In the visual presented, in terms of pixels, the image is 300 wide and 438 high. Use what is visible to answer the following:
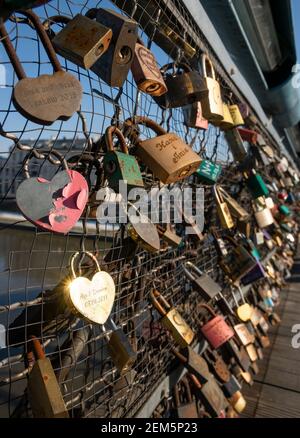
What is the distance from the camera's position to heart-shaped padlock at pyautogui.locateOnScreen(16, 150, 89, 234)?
59 centimetres

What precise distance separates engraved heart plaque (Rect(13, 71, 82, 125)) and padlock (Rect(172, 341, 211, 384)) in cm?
93

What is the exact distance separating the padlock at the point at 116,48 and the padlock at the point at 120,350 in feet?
1.88

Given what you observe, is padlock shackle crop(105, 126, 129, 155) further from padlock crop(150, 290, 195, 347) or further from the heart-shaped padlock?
padlock crop(150, 290, 195, 347)

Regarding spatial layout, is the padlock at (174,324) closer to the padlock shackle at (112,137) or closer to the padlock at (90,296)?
the padlock at (90,296)

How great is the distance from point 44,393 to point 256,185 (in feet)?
5.45

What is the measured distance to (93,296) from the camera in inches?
28.7

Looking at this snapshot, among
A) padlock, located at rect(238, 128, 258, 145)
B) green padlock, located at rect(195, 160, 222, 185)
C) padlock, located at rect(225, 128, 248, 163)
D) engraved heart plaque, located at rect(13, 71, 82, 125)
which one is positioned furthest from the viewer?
padlock, located at rect(238, 128, 258, 145)

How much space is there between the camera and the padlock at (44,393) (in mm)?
643

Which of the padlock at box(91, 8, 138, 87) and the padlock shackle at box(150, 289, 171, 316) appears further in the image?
the padlock shackle at box(150, 289, 171, 316)

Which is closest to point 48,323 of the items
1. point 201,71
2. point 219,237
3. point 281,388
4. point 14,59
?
point 14,59

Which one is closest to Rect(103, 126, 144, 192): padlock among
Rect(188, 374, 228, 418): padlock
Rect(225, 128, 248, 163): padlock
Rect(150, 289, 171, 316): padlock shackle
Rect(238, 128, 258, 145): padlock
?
Rect(150, 289, 171, 316): padlock shackle

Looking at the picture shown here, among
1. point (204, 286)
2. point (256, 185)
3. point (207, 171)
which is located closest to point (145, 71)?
point (207, 171)

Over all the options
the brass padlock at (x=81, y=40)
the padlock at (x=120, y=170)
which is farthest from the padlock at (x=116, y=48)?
the padlock at (x=120, y=170)

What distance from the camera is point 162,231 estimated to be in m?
1.05
